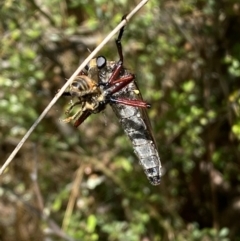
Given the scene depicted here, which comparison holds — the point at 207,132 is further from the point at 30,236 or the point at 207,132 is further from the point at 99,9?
the point at 30,236

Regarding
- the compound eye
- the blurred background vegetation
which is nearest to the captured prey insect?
the compound eye

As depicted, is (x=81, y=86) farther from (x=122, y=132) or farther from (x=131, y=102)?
(x=122, y=132)

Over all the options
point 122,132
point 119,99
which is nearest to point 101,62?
point 119,99

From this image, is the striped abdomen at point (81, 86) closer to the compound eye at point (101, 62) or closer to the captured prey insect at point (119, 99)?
the captured prey insect at point (119, 99)

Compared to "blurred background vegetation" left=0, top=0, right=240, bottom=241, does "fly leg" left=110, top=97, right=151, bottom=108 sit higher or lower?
lower

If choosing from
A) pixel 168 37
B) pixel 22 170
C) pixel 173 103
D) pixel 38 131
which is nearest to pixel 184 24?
pixel 168 37

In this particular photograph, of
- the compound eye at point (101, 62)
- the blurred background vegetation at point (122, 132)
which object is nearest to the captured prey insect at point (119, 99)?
the compound eye at point (101, 62)

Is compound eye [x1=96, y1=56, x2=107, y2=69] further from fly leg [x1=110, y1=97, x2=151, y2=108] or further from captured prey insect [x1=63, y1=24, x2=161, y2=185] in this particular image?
fly leg [x1=110, y1=97, x2=151, y2=108]
